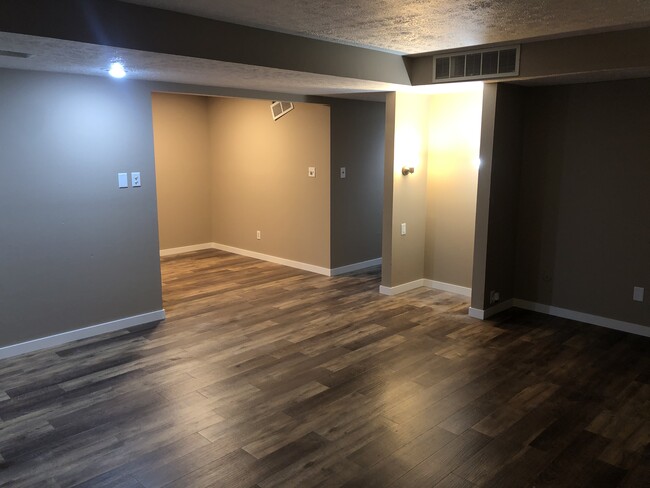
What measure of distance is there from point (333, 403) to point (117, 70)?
2906 millimetres

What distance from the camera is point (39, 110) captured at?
3906 mm

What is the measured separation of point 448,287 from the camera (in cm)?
578

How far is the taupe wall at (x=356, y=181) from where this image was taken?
6340mm

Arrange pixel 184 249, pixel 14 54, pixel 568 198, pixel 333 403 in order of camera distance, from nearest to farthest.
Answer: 1. pixel 14 54
2. pixel 333 403
3. pixel 568 198
4. pixel 184 249

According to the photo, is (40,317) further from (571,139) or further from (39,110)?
(571,139)

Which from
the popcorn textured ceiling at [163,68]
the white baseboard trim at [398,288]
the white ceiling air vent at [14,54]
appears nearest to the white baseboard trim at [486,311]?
the white baseboard trim at [398,288]

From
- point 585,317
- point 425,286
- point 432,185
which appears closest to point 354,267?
point 425,286

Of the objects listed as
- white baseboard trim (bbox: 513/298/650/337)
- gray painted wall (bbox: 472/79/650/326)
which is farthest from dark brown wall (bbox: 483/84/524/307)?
white baseboard trim (bbox: 513/298/650/337)

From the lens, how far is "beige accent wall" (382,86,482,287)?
5340 millimetres

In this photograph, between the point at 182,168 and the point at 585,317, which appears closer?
the point at 585,317

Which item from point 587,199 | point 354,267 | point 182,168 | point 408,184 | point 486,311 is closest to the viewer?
point 587,199

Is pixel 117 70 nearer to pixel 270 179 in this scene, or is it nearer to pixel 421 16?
pixel 421 16

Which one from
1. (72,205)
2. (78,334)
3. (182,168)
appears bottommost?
(78,334)

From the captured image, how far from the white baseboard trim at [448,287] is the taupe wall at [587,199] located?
0.60 meters
